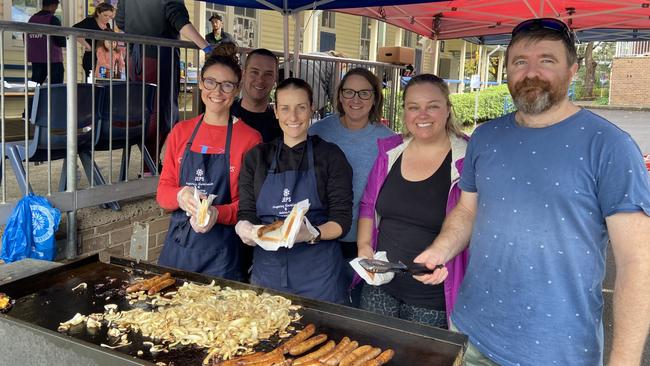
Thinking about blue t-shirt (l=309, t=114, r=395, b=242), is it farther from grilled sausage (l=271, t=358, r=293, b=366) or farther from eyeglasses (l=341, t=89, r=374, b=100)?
grilled sausage (l=271, t=358, r=293, b=366)

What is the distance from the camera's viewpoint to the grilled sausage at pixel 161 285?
99.8 inches

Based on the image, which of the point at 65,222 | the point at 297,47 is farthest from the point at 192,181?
the point at 297,47

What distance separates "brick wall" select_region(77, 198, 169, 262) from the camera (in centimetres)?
440

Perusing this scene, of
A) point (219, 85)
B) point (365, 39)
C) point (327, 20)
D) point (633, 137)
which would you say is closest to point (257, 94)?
point (219, 85)

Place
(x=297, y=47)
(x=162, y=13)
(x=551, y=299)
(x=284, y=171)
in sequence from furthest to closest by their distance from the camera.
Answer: (x=297, y=47)
(x=162, y=13)
(x=284, y=171)
(x=551, y=299)

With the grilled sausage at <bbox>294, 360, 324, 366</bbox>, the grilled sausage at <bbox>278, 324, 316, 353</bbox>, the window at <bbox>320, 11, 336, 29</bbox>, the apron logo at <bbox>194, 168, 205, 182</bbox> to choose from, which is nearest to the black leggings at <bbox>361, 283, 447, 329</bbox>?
the grilled sausage at <bbox>278, 324, 316, 353</bbox>

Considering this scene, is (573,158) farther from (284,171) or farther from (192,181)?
(192,181)

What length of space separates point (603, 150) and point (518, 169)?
320mm

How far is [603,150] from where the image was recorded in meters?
1.95

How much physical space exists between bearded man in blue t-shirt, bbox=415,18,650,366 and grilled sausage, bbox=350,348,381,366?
0.57 meters

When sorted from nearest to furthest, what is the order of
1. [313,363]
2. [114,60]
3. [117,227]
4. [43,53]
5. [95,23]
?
[313,363], [117,227], [114,60], [43,53], [95,23]

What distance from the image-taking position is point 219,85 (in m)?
3.20

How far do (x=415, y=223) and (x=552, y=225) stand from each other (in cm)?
93

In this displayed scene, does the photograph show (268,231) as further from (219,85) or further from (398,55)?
(398,55)
